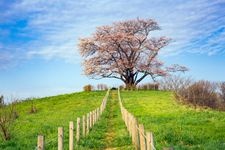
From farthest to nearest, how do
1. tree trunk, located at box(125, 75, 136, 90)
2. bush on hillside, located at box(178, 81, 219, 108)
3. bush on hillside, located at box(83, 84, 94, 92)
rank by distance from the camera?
bush on hillside, located at box(83, 84, 94, 92) < tree trunk, located at box(125, 75, 136, 90) < bush on hillside, located at box(178, 81, 219, 108)

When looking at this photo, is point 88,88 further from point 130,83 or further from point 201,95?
point 201,95

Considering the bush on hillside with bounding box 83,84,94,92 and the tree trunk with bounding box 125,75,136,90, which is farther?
the bush on hillside with bounding box 83,84,94,92

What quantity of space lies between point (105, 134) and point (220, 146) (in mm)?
9788

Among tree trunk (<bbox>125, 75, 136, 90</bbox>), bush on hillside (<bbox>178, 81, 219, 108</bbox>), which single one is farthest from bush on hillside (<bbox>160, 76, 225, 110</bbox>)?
tree trunk (<bbox>125, 75, 136, 90</bbox>)

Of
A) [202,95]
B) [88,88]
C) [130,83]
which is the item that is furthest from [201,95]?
[88,88]

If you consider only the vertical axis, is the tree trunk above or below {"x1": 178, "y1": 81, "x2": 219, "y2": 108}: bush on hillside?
above

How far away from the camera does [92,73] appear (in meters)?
80.7

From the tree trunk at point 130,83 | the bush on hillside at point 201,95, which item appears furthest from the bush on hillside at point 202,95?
the tree trunk at point 130,83

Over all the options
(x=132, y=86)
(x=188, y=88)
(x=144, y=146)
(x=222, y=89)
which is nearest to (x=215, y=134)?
(x=144, y=146)

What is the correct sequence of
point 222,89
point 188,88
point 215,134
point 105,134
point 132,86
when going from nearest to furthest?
point 215,134, point 105,134, point 188,88, point 222,89, point 132,86

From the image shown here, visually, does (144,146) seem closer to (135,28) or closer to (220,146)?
(220,146)

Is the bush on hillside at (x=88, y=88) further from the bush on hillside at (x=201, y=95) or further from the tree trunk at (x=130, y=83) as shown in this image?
the bush on hillside at (x=201, y=95)

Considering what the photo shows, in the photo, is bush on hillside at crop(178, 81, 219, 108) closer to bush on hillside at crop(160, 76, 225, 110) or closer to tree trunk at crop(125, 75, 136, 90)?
bush on hillside at crop(160, 76, 225, 110)

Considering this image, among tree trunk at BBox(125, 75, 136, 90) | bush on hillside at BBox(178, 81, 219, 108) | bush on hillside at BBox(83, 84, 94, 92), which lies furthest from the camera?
bush on hillside at BBox(83, 84, 94, 92)
